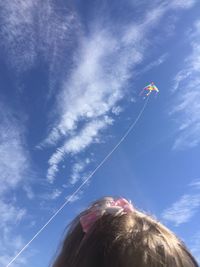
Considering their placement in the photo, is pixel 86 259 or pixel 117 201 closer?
pixel 86 259

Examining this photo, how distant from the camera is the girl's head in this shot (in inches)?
61.6


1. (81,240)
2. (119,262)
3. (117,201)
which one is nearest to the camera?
(119,262)

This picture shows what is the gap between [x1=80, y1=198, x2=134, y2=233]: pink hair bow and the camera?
179 centimetres

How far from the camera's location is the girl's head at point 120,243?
61.6 inches

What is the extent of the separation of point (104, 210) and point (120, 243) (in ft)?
0.93

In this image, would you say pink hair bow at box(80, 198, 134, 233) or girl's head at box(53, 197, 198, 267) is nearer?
girl's head at box(53, 197, 198, 267)

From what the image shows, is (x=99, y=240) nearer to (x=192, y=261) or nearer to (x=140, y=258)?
(x=140, y=258)

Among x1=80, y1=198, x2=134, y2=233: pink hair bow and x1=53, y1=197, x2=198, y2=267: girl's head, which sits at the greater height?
x1=80, y1=198, x2=134, y2=233: pink hair bow

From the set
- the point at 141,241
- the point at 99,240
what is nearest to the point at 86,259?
Answer: the point at 99,240

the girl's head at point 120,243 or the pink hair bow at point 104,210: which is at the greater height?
the pink hair bow at point 104,210

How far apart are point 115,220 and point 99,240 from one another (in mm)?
123

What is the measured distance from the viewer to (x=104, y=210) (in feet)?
6.09

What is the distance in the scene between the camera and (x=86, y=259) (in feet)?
5.15

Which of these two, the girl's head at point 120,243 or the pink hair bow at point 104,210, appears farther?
the pink hair bow at point 104,210
